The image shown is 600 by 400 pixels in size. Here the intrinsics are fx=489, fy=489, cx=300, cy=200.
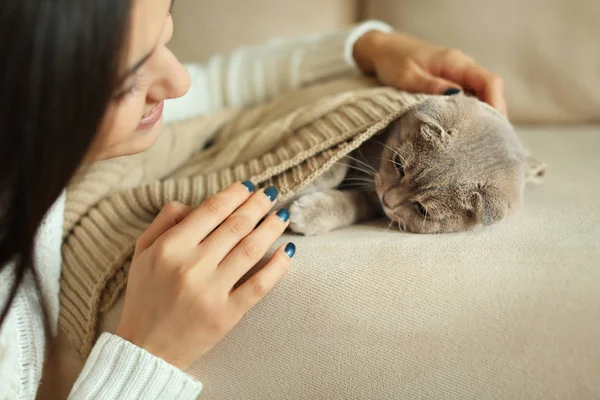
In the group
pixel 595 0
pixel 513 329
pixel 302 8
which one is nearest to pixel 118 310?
pixel 513 329

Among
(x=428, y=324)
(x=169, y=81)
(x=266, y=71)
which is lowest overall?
(x=428, y=324)

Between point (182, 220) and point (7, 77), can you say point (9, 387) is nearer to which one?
point (182, 220)

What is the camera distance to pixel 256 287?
2.12 ft

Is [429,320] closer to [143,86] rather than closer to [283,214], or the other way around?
[283,214]

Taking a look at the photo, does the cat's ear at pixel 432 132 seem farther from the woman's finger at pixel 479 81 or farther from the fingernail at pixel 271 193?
the fingernail at pixel 271 193

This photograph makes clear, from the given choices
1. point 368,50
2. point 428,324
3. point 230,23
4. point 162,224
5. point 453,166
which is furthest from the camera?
point 230,23

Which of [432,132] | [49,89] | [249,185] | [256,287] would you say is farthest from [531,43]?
[49,89]

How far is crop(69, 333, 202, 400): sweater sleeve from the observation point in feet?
2.11

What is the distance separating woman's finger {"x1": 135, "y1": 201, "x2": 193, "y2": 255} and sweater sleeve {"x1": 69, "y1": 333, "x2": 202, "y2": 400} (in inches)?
5.4

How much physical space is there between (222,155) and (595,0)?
1.01 m

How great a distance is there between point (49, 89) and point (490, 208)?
0.63m

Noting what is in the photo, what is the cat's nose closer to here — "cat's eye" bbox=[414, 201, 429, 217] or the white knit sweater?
"cat's eye" bbox=[414, 201, 429, 217]

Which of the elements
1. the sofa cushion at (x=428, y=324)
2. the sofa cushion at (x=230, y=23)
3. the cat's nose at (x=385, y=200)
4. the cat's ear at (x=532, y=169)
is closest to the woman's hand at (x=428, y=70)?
the cat's ear at (x=532, y=169)

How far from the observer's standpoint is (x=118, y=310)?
0.76m
